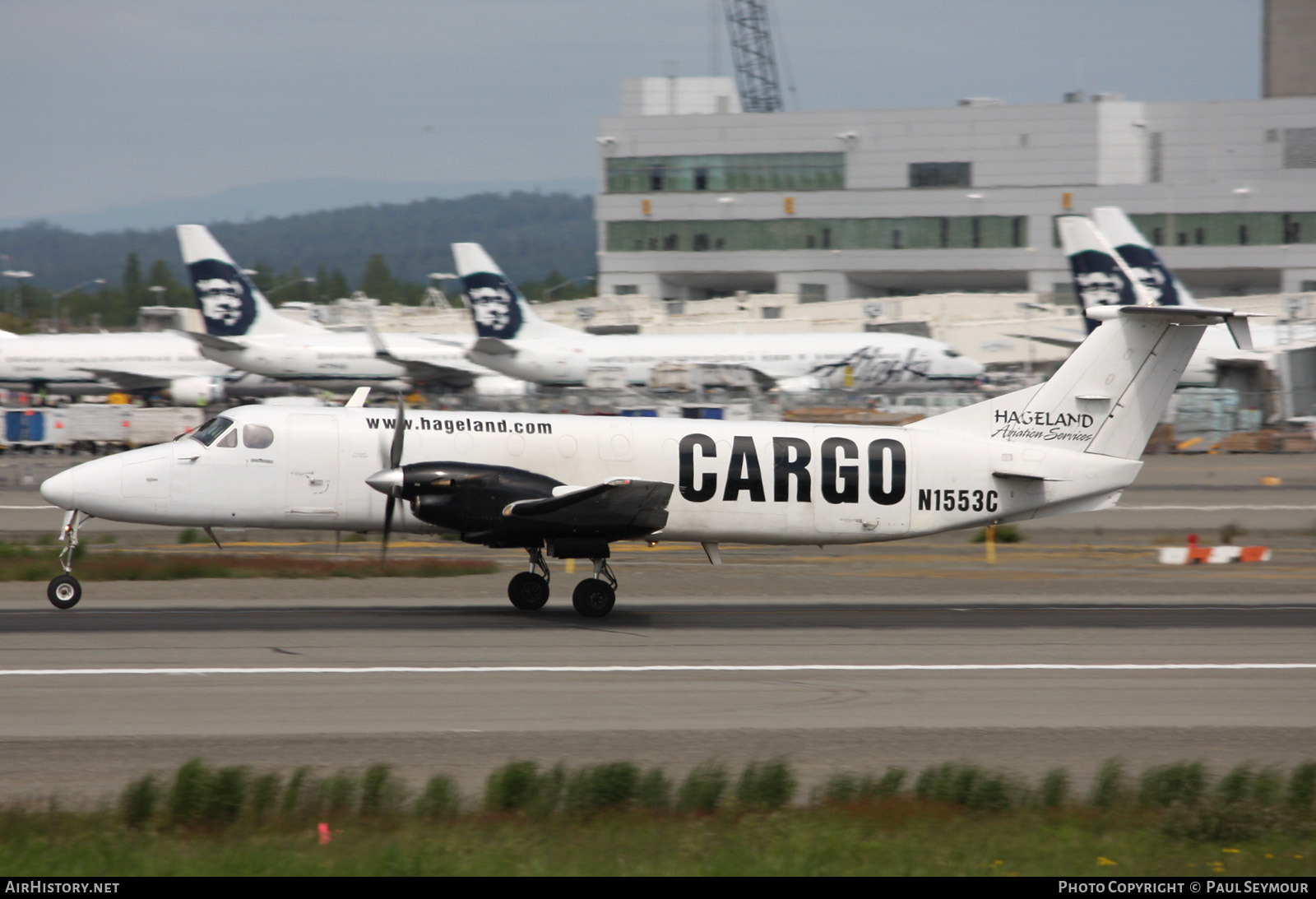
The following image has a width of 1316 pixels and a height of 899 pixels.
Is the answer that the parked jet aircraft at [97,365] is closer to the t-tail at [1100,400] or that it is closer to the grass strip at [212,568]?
the grass strip at [212,568]

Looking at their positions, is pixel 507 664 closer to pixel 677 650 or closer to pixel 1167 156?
pixel 677 650

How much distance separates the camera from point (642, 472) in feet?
61.2

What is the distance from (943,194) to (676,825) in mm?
90186

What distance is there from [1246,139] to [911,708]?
90913 mm

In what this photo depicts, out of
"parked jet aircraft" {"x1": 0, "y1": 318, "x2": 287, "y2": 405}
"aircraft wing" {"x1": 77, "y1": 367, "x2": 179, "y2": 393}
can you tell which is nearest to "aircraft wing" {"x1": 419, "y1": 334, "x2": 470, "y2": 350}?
"parked jet aircraft" {"x1": 0, "y1": 318, "x2": 287, "y2": 405}

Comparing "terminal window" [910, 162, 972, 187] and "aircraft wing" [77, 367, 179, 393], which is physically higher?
"terminal window" [910, 162, 972, 187]

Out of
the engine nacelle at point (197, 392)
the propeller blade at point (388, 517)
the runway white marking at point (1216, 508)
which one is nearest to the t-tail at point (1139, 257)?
the runway white marking at point (1216, 508)

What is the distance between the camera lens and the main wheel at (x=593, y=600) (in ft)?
59.4

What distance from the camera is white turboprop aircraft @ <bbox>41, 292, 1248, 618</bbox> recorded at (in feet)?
57.8

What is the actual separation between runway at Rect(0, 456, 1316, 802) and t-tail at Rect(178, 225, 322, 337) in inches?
1494

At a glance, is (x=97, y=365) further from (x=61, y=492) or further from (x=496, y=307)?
(x=61, y=492)

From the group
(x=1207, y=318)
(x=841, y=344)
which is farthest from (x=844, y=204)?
(x=1207, y=318)

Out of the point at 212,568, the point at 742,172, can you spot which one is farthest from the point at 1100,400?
the point at 742,172

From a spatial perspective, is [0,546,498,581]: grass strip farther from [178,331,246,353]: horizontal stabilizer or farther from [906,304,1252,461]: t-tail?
[178,331,246,353]: horizontal stabilizer
